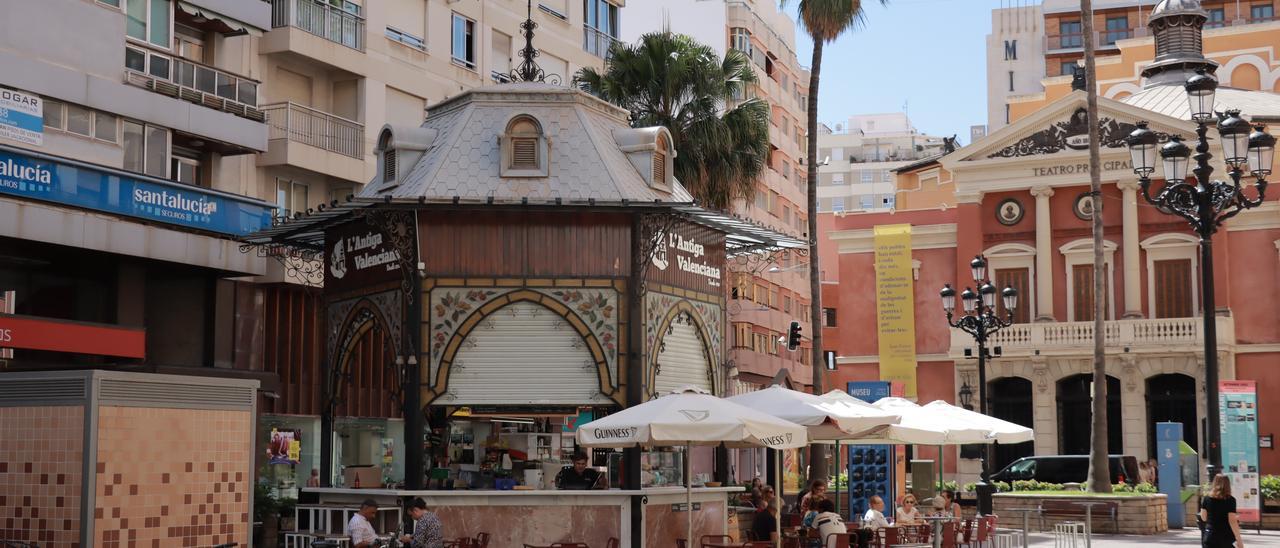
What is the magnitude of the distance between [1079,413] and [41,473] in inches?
1630

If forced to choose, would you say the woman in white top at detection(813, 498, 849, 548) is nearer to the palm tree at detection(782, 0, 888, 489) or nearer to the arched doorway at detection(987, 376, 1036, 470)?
the palm tree at detection(782, 0, 888, 489)

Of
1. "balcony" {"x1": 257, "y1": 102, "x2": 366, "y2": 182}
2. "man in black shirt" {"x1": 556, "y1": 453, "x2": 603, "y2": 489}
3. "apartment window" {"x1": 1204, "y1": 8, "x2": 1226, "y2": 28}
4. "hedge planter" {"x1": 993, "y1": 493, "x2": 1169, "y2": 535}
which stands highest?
"apartment window" {"x1": 1204, "y1": 8, "x2": 1226, "y2": 28}

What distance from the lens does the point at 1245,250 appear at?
50312mm

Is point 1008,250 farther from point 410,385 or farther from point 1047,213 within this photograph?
point 410,385

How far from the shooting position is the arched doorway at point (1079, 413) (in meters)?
51.0

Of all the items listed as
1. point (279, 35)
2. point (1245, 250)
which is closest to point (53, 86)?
point (279, 35)

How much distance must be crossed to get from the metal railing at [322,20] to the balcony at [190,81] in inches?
85.7

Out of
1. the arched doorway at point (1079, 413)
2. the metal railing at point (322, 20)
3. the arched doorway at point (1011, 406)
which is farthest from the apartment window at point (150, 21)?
the arched doorway at point (1079, 413)

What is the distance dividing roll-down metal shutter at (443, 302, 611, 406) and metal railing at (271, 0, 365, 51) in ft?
49.2

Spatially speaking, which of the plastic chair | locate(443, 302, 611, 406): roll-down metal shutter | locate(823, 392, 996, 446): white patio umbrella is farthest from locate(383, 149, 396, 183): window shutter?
the plastic chair

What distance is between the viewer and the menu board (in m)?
31.4

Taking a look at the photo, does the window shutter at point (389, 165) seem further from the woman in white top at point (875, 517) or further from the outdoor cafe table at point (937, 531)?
the outdoor cafe table at point (937, 531)

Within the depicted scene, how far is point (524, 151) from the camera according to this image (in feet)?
71.0

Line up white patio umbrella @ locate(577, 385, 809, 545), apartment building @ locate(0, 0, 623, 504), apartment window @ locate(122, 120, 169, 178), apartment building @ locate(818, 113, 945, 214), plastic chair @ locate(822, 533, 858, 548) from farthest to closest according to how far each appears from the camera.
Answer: apartment building @ locate(818, 113, 945, 214)
apartment window @ locate(122, 120, 169, 178)
apartment building @ locate(0, 0, 623, 504)
plastic chair @ locate(822, 533, 858, 548)
white patio umbrella @ locate(577, 385, 809, 545)
